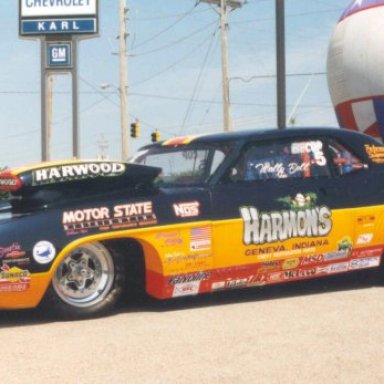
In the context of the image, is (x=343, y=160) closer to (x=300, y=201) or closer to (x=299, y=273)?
(x=300, y=201)

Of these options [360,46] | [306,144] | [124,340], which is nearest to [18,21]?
[360,46]

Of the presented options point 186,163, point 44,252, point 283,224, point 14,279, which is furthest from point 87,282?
point 283,224

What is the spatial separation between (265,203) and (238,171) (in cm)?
36

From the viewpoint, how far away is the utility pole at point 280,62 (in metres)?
12.9

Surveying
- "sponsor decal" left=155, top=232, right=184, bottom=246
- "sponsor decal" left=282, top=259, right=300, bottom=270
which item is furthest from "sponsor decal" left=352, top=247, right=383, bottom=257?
"sponsor decal" left=155, top=232, right=184, bottom=246

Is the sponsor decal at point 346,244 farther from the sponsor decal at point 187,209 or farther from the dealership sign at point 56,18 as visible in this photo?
the dealership sign at point 56,18

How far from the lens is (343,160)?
721 centimetres

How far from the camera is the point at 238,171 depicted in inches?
261

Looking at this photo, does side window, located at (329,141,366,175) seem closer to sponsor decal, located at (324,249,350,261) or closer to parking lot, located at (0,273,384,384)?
sponsor decal, located at (324,249,350,261)

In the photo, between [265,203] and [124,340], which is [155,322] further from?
[265,203]

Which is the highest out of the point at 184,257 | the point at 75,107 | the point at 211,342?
the point at 75,107

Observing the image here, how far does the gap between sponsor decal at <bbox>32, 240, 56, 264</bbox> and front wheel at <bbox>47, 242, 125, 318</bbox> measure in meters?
0.16

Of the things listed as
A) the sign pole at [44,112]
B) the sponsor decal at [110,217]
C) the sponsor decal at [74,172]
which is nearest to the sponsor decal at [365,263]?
the sponsor decal at [110,217]

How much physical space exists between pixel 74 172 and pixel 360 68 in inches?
638
